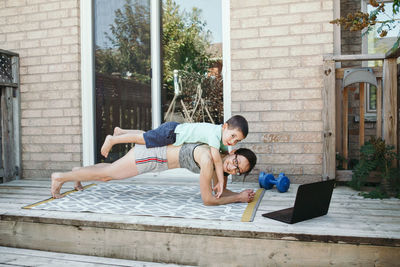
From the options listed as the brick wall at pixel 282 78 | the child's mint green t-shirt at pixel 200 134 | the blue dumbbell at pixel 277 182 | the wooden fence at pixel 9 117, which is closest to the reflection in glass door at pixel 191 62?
the brick wall at pixel 282 78

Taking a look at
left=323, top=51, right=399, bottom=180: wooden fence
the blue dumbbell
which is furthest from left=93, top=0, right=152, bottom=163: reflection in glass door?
left=323, top=51, right=399, bottom=180: wooden fence

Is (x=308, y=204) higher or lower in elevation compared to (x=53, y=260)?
higher

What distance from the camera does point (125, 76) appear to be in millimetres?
4098

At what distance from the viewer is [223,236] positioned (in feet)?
6.57

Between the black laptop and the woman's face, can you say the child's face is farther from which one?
the black laptop

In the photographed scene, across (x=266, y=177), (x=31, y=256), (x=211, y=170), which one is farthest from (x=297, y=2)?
(x=31, y=256)

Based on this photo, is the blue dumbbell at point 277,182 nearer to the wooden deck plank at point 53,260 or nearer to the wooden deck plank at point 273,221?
the wooden deck plank at point 273,221

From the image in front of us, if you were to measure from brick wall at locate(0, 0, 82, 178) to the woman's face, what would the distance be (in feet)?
7.52

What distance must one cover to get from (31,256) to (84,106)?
2.14 metres

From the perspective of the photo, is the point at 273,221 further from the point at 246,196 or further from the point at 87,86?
the point at 87,86

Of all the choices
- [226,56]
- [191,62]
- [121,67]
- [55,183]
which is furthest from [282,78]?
[55,183]

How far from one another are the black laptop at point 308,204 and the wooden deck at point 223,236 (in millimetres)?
53

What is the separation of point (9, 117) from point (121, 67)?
4.95 feet

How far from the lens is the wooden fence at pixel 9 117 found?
157 inches
